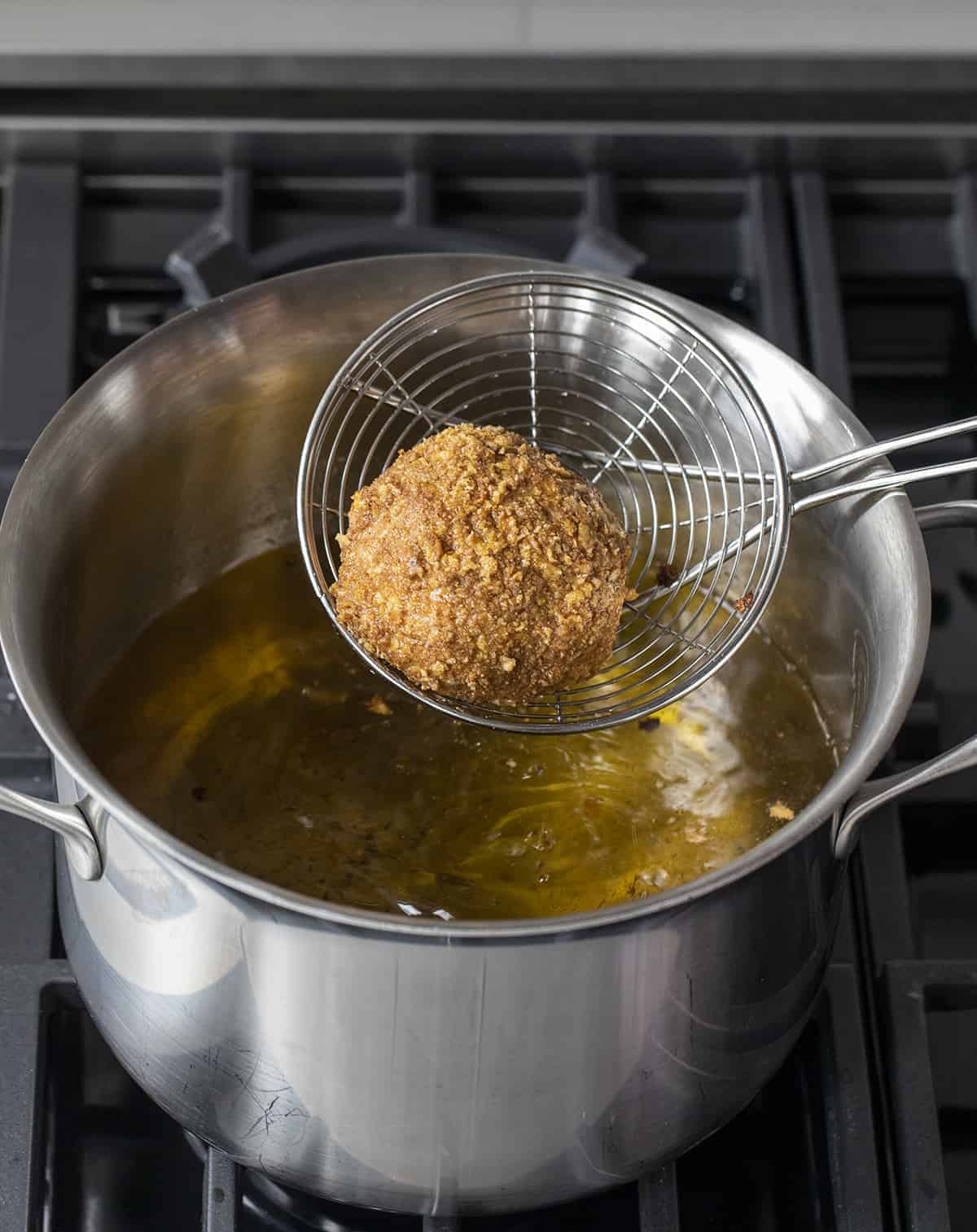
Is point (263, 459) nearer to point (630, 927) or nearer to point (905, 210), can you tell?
point (630, 927)

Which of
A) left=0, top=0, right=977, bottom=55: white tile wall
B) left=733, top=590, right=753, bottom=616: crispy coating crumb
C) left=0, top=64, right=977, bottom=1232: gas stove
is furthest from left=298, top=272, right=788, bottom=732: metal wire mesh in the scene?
left=0, top=0, right=977, bottom=55: white tile wall

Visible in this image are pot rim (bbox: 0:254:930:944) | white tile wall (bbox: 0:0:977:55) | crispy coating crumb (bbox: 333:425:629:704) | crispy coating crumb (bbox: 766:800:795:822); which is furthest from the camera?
white tile wall (bbox: 0:0:977:55)

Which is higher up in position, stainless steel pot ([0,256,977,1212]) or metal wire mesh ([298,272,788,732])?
metal wire mesh ([298,272,788,732])

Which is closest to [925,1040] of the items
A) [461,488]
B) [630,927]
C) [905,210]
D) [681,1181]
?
[681,1181]

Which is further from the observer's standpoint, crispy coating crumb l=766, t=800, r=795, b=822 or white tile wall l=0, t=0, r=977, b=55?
white tile wall l=0, t=0, r=977, b=55

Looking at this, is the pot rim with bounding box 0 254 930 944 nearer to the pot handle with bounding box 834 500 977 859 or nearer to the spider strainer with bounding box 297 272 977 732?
the pot handle with bounding box 834 500 977 859

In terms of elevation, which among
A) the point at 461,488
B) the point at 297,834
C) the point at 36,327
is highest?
the point at 36,327

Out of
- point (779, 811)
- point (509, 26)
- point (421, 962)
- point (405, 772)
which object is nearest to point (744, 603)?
point (779, 811)

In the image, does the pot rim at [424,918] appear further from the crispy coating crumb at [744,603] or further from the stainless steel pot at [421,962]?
the crispy coating crumb at [744,603]
